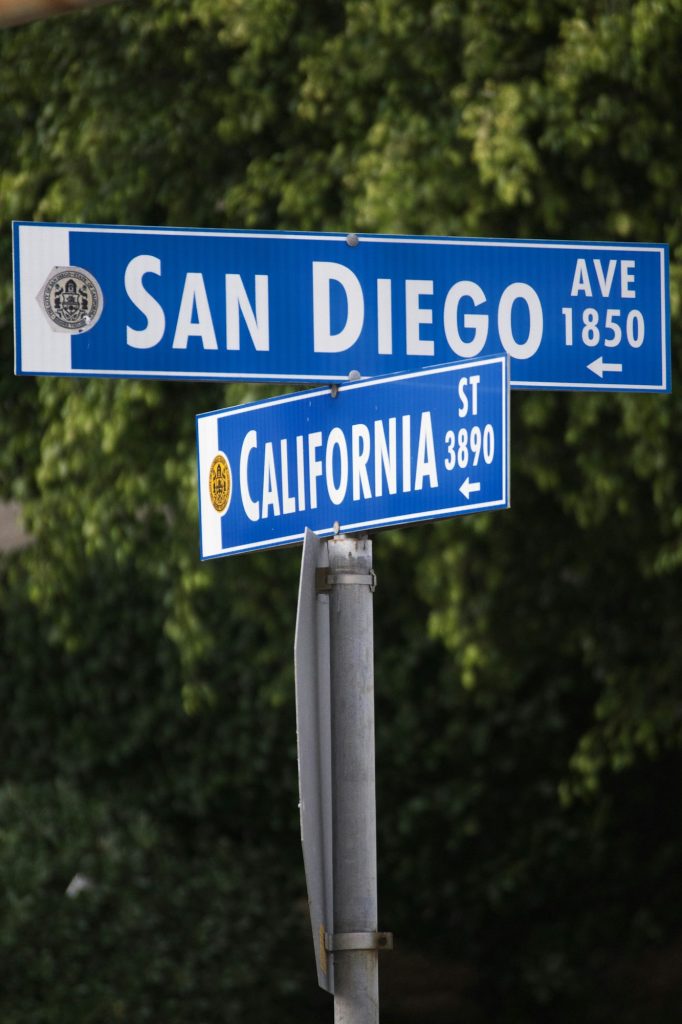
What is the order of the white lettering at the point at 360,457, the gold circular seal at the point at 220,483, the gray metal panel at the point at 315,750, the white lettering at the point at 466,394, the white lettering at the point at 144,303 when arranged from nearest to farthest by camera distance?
1. the gray metal panel at the point at 315,750
2. the white lettering at the point at 466,394
3. the white lettering at the point at 360,457
4. the white lettering at the point at 144,303
5. the gold circular seal at the point at 220,483

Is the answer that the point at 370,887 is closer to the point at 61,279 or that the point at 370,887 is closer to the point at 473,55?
the point at 61,279

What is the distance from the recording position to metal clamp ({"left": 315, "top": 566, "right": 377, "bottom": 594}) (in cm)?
315

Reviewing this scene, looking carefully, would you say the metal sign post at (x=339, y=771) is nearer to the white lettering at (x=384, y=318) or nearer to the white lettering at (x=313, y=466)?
the white lettering at (x=313, y=466)

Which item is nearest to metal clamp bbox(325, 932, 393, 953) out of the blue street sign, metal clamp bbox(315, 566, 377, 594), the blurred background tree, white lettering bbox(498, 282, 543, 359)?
metal clamp bbox(315, 566, 377, 594)

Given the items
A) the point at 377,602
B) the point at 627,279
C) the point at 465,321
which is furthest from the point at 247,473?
the point at 377,602

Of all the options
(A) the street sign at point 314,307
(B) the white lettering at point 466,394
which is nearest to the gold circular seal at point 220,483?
(A) the street sign at point 314,307

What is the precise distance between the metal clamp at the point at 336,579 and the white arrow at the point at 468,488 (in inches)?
8.9

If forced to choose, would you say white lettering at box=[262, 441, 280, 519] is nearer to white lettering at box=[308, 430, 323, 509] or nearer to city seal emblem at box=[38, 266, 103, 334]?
white lettering at box=[308, 430, 323, 509]

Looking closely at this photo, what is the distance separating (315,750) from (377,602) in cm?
636

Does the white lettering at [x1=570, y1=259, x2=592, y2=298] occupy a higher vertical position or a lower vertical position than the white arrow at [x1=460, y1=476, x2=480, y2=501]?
higher

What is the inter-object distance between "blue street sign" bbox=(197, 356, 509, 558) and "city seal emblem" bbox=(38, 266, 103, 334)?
0.34 m

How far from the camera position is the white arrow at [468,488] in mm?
3074

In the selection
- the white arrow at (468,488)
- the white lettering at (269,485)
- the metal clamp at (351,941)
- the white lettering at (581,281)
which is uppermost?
the white lettering at (581,281)

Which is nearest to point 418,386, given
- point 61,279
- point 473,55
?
point 61,279
